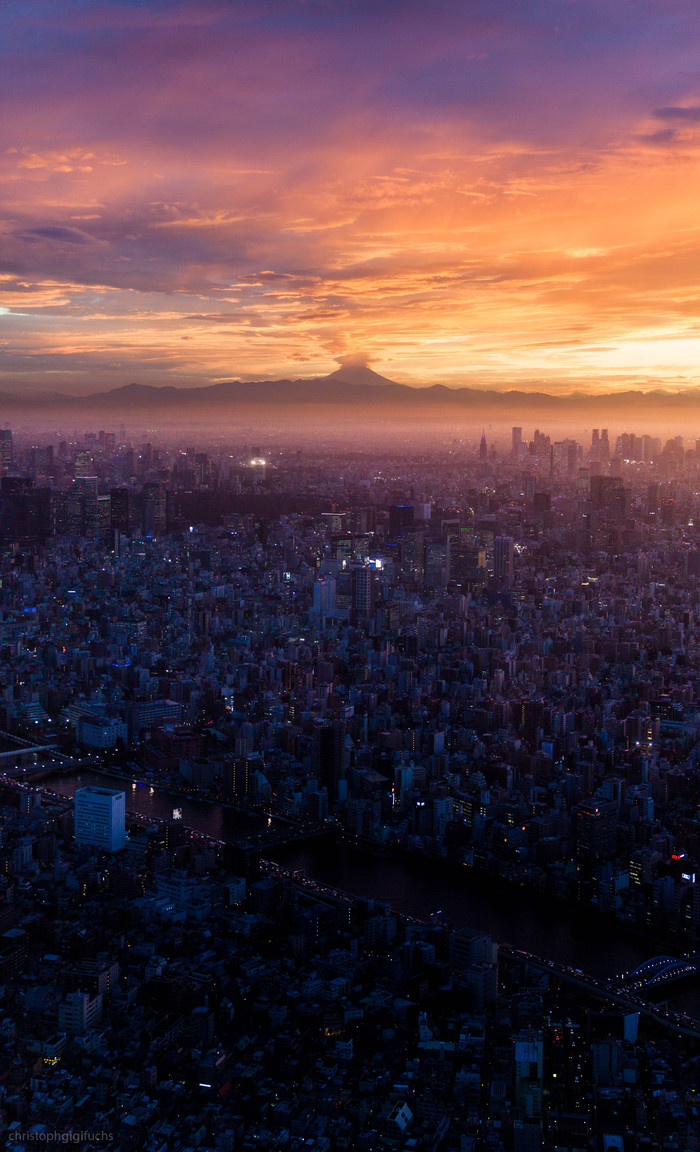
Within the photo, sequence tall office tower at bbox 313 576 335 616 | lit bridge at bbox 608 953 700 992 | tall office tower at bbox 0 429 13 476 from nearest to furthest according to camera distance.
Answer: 1. lit bridge at bbox 608 953 700 992
2. tall office tower at bbox 0 429 13 476
3. tall office tower at bbox 313 576 335 616

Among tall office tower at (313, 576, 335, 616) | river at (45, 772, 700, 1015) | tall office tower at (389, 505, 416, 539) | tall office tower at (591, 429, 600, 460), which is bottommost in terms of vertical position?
river at (45, 772, 700, 1015)

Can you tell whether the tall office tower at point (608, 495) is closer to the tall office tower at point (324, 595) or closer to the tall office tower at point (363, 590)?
the tall office tower at point (363, 590)

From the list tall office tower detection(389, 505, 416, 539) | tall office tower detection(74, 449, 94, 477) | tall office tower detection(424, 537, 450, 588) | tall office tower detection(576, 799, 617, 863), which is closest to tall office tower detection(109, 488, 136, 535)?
tall office tower detection(74, 449, 94, 477)

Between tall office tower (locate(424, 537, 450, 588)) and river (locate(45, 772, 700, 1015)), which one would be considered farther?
tall office tower (locate(424, 537, 450, 588))

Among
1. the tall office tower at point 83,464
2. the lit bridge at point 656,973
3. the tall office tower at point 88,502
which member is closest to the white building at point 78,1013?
the lit bridge at point 656,973

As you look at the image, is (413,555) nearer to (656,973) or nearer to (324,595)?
(324,595)

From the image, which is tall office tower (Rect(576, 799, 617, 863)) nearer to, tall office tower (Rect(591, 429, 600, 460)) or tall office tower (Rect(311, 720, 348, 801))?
tall office tower (Rect(311, 720, 348, 801))
